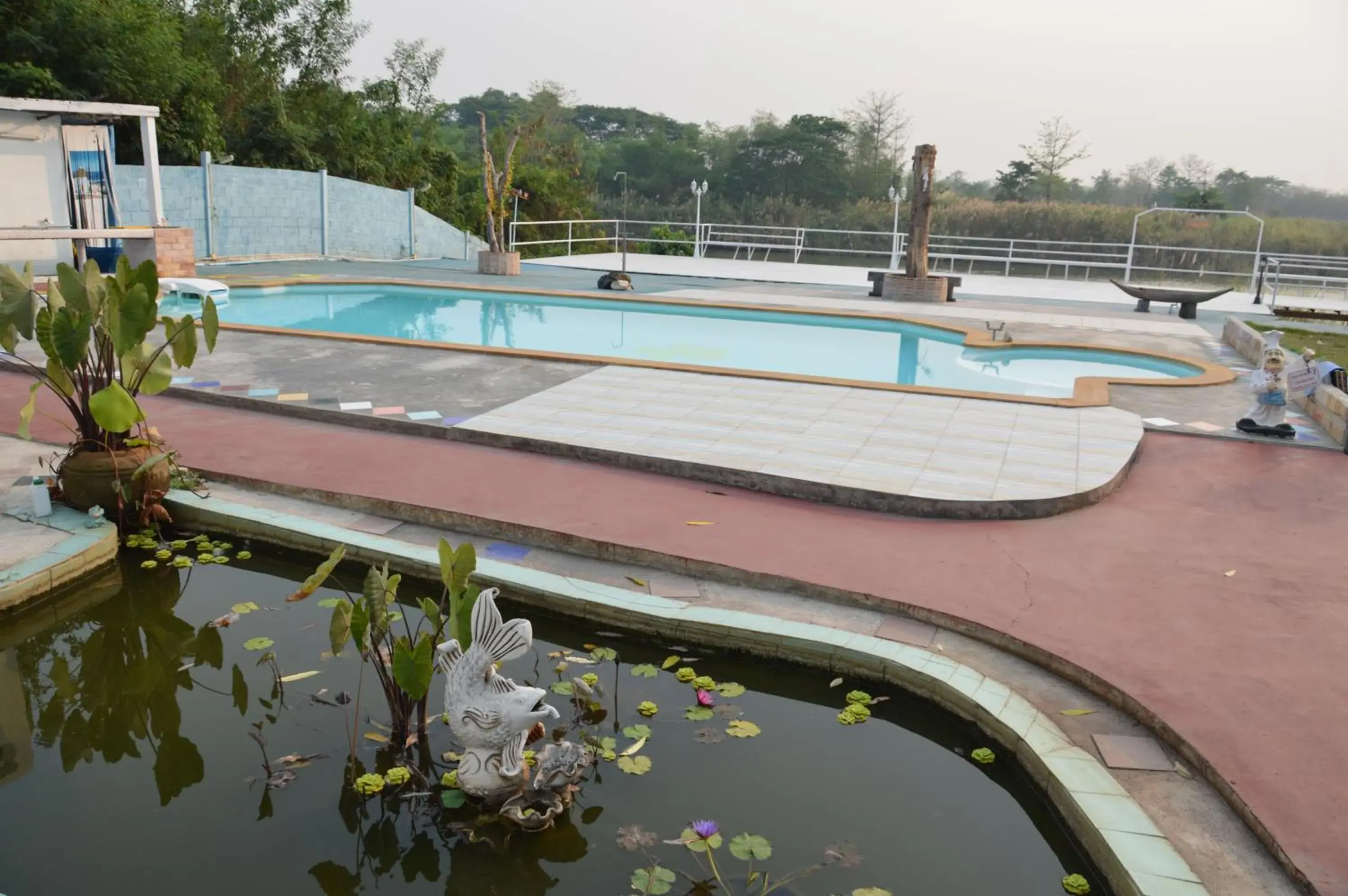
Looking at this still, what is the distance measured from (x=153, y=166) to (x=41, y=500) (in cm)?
1013

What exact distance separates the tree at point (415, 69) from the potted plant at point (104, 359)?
21.8 m

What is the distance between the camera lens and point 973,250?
76.5 ft

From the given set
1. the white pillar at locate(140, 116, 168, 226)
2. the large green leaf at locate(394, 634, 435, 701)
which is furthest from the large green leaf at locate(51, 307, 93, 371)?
the white pillar at locate(140, 116, 168, 226)

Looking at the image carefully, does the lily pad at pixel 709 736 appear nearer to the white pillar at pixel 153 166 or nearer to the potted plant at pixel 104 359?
the potted plant at pixel 104 359

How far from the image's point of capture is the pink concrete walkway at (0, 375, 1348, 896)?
3.00 m

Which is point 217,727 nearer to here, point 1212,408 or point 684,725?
point 684,725

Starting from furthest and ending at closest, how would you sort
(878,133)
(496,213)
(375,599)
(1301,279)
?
1. (878,133)
2. (496,213)
3. (1301,279)
4. (375,599)

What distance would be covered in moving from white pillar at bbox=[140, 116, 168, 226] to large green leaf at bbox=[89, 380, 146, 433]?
10076 millimetres

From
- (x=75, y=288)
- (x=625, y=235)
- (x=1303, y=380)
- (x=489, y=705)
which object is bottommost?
(x=489, y=705)

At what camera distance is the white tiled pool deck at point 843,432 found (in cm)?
525

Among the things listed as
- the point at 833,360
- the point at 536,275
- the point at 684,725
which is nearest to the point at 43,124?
the point at 536,275

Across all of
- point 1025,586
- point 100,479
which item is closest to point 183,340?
point 100,479

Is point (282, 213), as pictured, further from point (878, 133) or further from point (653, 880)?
point (878, 133)

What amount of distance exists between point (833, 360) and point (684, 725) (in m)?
7.36
